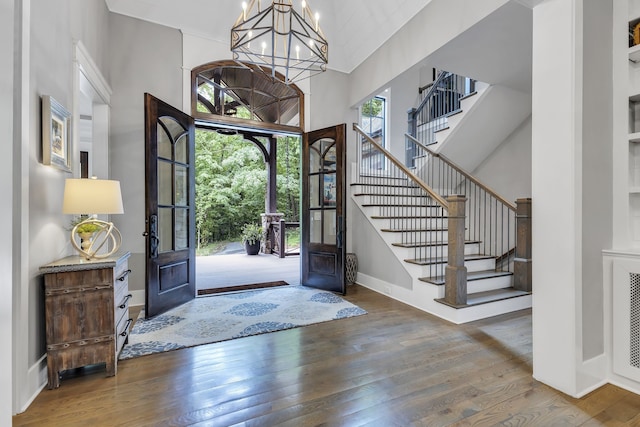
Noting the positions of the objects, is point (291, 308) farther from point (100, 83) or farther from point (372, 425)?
point (100, 83)

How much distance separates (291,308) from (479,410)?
7.44ft

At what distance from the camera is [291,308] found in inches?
146

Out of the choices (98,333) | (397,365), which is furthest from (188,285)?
(397,365)

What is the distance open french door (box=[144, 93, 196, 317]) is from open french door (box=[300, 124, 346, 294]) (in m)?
1.63

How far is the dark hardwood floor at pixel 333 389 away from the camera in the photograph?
1.77m

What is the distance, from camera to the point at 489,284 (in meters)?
3.87

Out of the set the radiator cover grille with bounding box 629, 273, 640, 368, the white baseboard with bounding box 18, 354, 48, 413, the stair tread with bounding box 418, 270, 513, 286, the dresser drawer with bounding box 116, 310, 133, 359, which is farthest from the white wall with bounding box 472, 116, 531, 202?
the white baseboard with bounding box 18, 354, 48, 413

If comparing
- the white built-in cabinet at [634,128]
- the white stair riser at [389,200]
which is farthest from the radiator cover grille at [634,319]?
the white stair riser at [389,200]

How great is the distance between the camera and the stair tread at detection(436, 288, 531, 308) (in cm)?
337

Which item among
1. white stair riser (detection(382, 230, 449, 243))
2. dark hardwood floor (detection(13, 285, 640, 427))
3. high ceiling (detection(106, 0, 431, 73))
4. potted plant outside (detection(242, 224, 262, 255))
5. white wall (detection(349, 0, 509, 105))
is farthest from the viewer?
potted plant outside (detection(242, 224, 262, 255))

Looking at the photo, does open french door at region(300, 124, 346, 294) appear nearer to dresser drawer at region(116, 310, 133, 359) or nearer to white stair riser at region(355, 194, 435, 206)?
white stair riser at region(355, 194, 435, 206)

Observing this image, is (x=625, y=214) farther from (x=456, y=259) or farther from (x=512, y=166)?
(x=512, y=166)

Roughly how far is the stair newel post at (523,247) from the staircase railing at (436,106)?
2.01 m

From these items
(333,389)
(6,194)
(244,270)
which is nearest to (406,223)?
(333,389)
